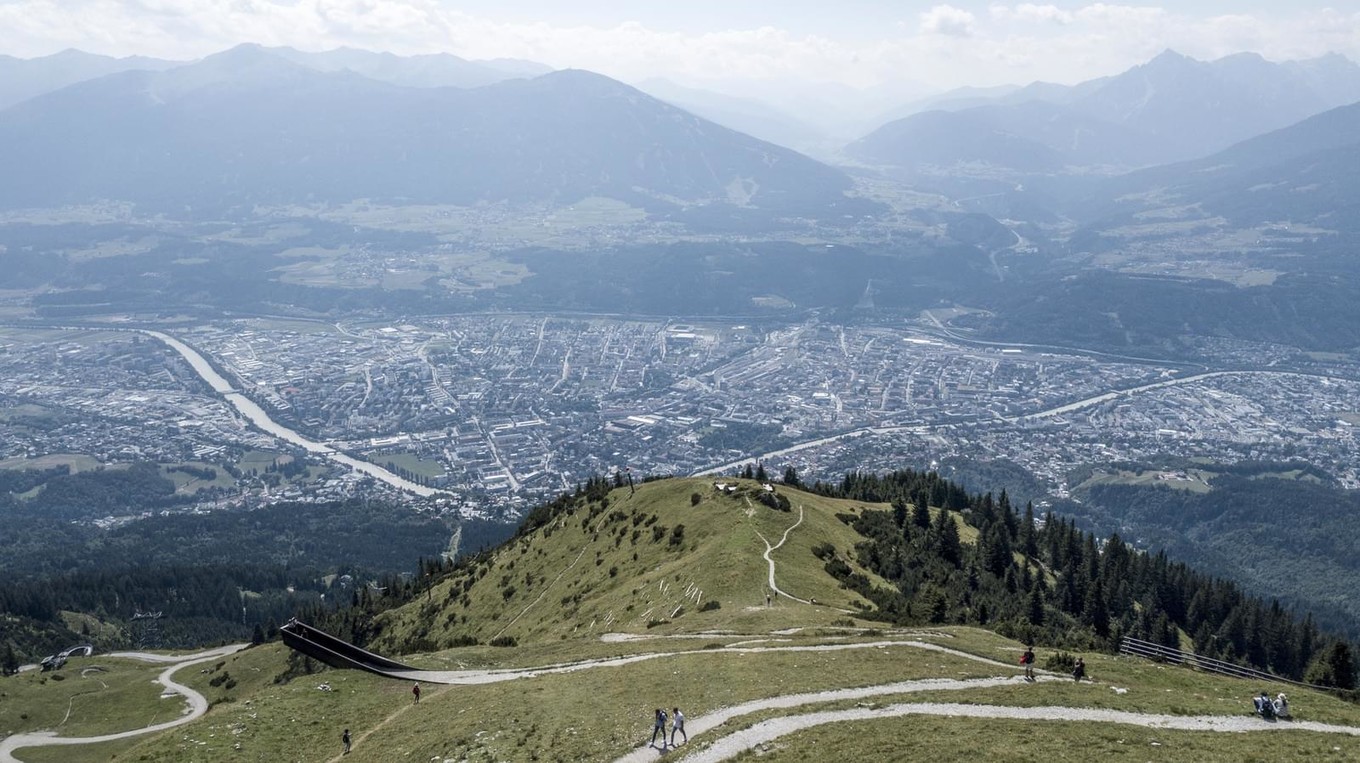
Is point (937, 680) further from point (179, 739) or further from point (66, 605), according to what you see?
point (66, 605)

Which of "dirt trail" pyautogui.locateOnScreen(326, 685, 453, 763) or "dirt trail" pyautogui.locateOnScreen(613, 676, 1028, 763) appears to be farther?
"dirt trail" pyautogui.locateOnScreen(326, 685, 453, 763)

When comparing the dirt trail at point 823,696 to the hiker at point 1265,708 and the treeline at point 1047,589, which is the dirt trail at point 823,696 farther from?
Result: the treeline at point 1047,589

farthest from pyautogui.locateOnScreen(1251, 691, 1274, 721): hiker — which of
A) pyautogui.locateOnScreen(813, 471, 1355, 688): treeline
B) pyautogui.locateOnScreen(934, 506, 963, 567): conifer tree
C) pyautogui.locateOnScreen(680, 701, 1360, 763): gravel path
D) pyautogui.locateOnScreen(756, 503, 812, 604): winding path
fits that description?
pyautogui.locateOnScreen(934, 506, 963, 567): conifer tree

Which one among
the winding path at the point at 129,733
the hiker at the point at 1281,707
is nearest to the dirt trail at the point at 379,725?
the winding path at the point at 129,733

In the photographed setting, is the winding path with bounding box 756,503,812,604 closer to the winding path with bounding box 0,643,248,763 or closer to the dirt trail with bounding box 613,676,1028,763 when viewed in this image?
the dirt trail with bounding box 613,676,1028,763

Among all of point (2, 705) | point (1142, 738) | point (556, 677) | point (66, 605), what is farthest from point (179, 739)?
point (66, 605)
